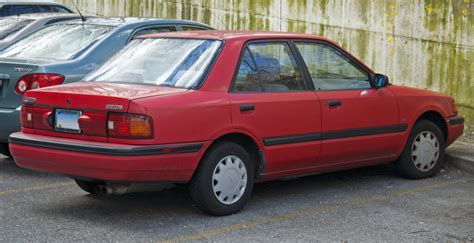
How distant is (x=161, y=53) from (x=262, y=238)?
1.99 metres

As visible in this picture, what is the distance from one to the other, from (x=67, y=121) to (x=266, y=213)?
175 centimetres

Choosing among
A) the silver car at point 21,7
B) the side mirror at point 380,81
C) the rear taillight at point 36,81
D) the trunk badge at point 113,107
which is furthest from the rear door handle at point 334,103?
the silver car at point 21,7

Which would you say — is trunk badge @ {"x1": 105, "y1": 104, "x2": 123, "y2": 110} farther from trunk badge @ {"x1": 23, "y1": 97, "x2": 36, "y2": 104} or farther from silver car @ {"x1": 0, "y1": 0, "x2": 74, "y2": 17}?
silver car @ {"x1": 0, "y1": 0, "x2": 74, "y2": 17}

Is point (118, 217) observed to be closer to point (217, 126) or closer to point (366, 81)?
point (217, 126)

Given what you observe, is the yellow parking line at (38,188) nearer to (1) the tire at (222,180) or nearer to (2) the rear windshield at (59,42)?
(2) the rear windshield at (59,42)

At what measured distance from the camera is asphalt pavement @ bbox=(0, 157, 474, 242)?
6578 mm

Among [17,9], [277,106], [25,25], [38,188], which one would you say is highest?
[17,9]

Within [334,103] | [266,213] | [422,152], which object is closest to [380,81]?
[334,103]

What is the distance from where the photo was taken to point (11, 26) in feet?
38.4

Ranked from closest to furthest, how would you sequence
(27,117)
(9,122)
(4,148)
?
(27,117)
(9,122)
(4,148)

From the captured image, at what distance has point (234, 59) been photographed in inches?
289

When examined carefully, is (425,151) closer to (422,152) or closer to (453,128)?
(422,152)

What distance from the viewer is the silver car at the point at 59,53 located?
8742 mm

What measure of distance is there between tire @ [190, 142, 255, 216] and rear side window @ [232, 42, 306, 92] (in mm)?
538
